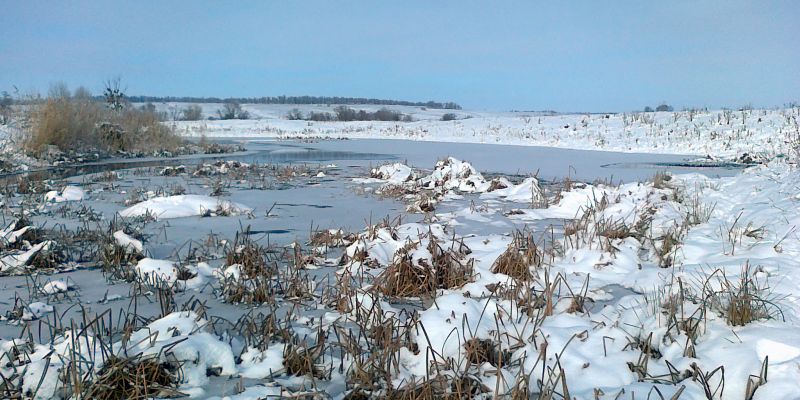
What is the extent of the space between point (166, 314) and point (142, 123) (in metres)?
19.6

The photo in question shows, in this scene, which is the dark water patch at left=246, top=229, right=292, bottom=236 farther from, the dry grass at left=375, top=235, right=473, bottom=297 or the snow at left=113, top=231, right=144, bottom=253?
the dry grass at left=375, top=235, right=473, bottom=297

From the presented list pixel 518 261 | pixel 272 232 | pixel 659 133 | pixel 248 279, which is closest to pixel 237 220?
pixel 272 232

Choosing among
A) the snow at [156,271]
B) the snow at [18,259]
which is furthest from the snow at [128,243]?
the snow at [18,259]

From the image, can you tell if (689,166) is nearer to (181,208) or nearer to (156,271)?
(181,208)

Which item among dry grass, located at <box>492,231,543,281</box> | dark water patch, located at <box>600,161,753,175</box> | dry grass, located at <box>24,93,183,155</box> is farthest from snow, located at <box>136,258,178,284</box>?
dry grass, located at <box>24,93,183,155</box>

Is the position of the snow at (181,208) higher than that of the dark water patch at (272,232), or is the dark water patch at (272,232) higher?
the snow at (181,208)

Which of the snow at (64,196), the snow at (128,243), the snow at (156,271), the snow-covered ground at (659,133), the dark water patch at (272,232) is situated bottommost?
the dark water patch at (272,232)

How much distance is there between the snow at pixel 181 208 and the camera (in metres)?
6.54

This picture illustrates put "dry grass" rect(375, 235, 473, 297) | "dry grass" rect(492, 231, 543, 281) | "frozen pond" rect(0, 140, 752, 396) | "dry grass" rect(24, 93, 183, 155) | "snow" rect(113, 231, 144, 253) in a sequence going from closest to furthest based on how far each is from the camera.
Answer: "frozen pond" rect(0, 140, 752, 396), "dry grass" rect(375, 235, 473, 297), "dry grass" rect(492, 231, 543, 281), "snow" rect(113, 231, 144, 253), "dry grass" rect(24, 93, 183, 155)

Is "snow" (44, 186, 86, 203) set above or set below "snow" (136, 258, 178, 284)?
below

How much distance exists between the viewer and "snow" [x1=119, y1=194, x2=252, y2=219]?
654 cm

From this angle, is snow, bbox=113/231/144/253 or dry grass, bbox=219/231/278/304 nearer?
dry grass, bbox=219/231/278/304

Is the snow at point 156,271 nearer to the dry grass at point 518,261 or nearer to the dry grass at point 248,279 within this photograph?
the dry grass at point 248,279

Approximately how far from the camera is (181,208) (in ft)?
22.2
